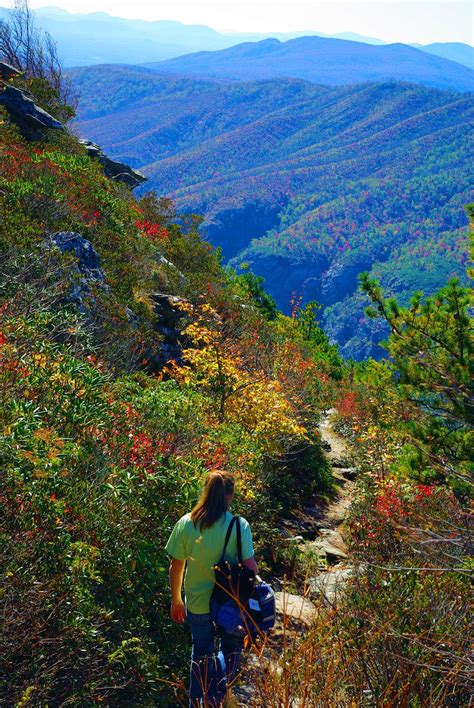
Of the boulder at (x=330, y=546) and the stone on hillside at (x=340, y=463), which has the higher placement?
the boulder at (x=330, y=546)

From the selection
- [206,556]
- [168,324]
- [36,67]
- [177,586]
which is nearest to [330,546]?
[177,586]

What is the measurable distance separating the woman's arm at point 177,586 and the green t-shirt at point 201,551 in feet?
0.15

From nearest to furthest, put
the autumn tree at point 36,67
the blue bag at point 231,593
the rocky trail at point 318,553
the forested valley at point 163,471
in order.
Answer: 1. the forested valley at point 163,471
2. the blue bag at point 231,593
3. the rocky trail at point 318,553
4. the autumn tree at point 36,67

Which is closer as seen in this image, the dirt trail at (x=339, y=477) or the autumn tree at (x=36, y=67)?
the dirt trail at (x=339, y=477)

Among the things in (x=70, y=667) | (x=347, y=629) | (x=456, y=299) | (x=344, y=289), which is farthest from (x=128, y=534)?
(x=344, y=289)

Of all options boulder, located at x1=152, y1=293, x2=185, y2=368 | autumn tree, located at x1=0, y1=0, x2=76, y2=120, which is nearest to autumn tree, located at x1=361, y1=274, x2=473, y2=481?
boulder, located at x1=152, y1=293, x2=185, y2=368

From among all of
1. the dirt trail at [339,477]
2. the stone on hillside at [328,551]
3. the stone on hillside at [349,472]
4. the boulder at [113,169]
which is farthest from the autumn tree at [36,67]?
the stone on hillside at [328,551]

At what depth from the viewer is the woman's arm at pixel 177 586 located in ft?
12.2

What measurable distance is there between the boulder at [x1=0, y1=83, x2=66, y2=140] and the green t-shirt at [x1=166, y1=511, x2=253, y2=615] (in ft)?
49.3

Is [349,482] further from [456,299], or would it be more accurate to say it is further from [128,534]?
[128,534]

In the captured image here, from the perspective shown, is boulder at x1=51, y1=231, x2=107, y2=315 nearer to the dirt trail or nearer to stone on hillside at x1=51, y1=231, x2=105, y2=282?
stone on hillside at x1=51, y1=231, x2=105, y2=282

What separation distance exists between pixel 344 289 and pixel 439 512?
609 ft

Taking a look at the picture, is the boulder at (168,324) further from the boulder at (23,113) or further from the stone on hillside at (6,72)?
the stone on hillside at (6,72)

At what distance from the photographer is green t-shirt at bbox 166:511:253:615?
3.63m
